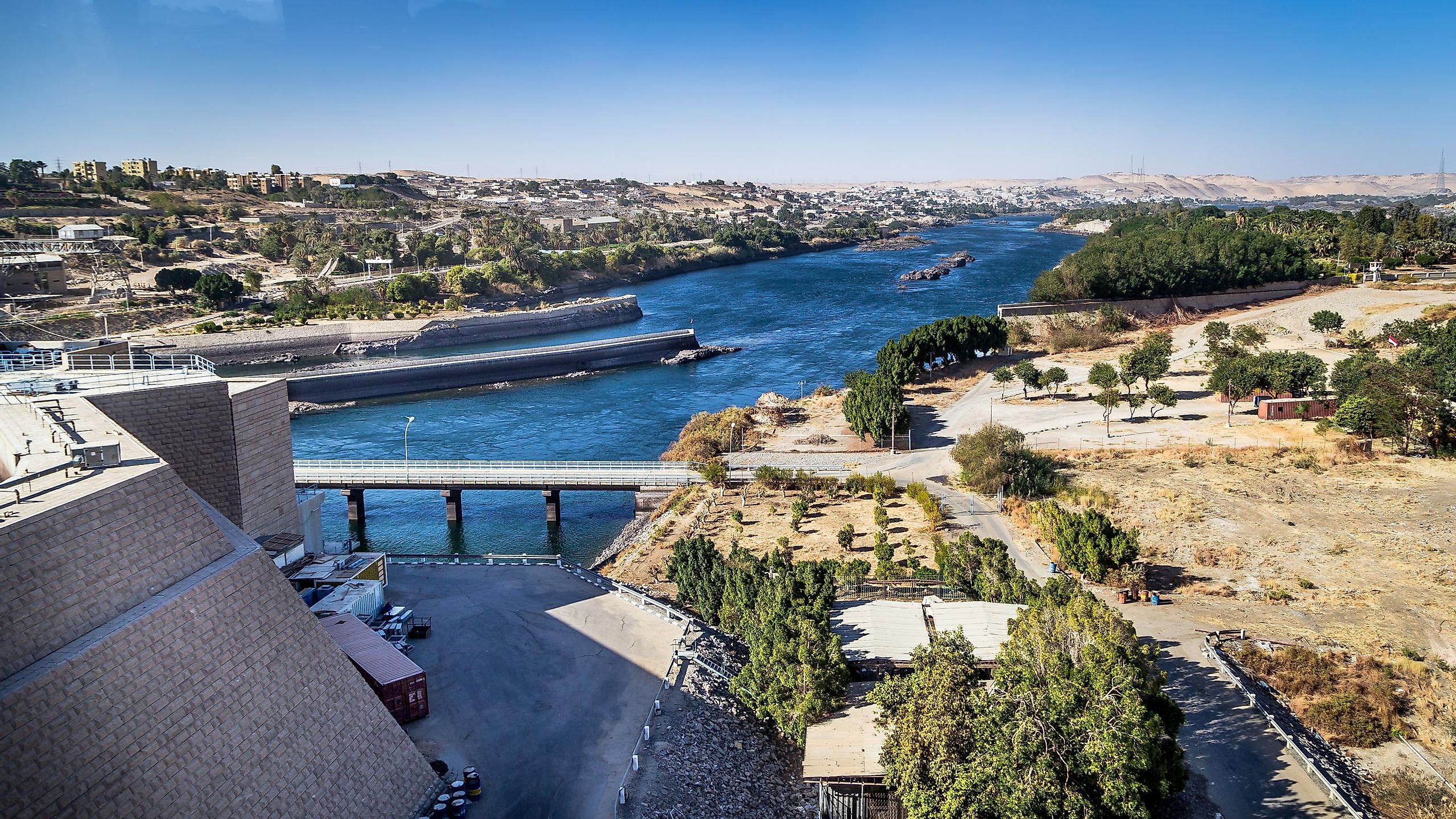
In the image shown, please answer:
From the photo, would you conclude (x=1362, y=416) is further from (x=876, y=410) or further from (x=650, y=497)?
(x=650, y=497)

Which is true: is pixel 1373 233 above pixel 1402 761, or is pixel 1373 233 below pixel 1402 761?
above

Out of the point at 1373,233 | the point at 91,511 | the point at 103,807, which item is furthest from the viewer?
the point at 1373,233

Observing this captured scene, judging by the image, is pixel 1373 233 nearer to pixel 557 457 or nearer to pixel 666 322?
pixel 666 322

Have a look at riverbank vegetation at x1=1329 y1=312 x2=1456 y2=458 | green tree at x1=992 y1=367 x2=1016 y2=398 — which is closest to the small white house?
green tree at x1=992 y1=367 x2=1016 y2=398

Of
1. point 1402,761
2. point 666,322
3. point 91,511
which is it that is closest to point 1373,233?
point 666,322

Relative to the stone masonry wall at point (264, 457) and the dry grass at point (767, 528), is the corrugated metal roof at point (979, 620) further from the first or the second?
the stone masonry wall at point (264, 457)

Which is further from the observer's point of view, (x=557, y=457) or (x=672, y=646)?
(x=557, y=457)
